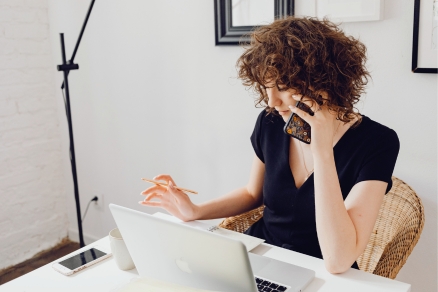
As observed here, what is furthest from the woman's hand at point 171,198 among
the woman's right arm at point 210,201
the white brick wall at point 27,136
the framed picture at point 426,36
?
the white brick wall at point 27,136

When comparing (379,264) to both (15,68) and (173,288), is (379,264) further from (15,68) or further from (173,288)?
(15,68)

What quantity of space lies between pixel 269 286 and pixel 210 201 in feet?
1.60

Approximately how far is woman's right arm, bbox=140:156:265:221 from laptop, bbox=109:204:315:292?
31cm

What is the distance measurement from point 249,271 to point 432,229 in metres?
1.03

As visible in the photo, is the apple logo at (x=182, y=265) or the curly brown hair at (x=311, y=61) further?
the curly brown hair at (x=311, y=61)

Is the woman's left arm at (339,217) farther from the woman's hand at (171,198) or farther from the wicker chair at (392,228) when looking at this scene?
the woman's hand at (171,198)

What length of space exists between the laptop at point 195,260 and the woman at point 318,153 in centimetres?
13

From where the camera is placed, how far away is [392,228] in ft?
4.77

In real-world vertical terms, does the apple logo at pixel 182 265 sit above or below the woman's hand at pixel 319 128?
below

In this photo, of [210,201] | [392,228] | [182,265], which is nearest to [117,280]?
[182,265]

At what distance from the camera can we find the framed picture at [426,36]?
147 centimetres

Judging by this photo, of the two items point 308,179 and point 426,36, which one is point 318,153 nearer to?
point 308,179

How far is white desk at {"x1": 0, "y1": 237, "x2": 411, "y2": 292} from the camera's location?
102 cm

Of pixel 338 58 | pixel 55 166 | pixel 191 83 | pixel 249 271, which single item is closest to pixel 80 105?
pixel 55 166
